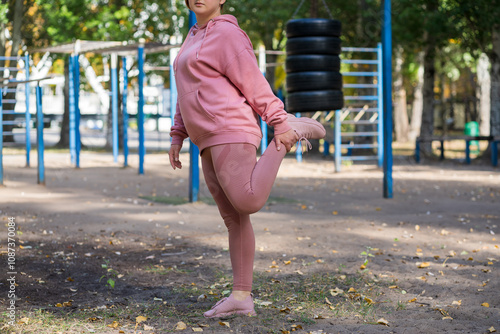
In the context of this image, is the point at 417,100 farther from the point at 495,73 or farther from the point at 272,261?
the point at 272,261

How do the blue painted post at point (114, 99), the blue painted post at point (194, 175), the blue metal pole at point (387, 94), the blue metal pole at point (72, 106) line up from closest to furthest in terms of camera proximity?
the blue painted post at point (194, 175), the blue metal pole at point (387, 94), the blue metal pole at point (72, 106), the blue painted post at point (114, 99)

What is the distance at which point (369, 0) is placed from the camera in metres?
20.7

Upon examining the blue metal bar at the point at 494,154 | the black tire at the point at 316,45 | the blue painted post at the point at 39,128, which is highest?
the black tire at the point at 316,45

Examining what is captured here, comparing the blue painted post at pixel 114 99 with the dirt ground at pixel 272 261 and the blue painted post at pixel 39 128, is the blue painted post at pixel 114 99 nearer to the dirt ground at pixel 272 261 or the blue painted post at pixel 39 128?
the blue painted post at pixel 39 128

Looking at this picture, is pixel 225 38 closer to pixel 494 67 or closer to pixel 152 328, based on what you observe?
pixel 152 328

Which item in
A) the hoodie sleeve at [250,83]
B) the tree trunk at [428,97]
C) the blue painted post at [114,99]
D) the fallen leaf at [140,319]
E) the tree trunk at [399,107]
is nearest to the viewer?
the hoodie sleeve at [250,83]

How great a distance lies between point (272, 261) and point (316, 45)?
207 inches

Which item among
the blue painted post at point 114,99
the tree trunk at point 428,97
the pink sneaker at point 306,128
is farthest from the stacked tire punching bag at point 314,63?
the tree trunk at point 428,97

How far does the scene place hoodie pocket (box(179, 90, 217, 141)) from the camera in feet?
10.9

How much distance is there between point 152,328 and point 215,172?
86 centimetres

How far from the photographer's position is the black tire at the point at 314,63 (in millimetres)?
9867

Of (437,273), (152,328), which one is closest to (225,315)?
(152,328)

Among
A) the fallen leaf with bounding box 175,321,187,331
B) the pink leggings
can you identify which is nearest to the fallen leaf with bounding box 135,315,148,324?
the fallen leaf with bounding box 175,321,187,331

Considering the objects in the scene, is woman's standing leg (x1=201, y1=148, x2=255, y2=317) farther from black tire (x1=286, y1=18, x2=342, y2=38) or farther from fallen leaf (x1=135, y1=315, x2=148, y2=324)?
black tire (x1=286, y1=18, x2=342, y2=38)
